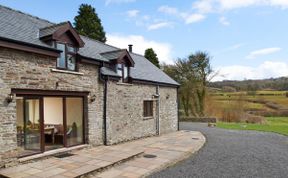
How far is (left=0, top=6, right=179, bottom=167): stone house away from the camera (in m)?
9.95

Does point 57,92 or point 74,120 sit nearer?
point 57,92

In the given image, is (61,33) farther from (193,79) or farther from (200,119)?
(193,79)

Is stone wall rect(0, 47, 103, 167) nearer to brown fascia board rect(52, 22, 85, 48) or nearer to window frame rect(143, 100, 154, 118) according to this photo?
brown fascia board rect(52, 22, 85, 48)

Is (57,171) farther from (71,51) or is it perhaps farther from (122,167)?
(71,51)

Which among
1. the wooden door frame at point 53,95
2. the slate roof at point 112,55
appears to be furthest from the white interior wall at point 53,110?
the slate roof at point 112,55

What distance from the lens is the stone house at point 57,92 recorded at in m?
9.95

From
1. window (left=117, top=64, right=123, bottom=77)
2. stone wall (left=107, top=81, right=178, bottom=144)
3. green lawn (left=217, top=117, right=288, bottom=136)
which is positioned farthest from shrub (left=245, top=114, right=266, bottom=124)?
window (left=117, top=64, right=123, bottom=77)

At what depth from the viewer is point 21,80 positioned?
406 inches

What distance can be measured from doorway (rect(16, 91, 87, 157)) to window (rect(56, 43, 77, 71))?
4.87 feet

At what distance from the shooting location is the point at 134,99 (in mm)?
17484

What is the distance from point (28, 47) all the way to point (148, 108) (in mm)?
10869

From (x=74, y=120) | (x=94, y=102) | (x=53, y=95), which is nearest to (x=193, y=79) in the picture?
(x=94, y=102)

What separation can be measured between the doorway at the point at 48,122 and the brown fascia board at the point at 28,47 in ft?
6.19

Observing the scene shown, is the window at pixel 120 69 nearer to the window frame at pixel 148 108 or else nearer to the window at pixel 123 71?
the window at pixel 123 71
